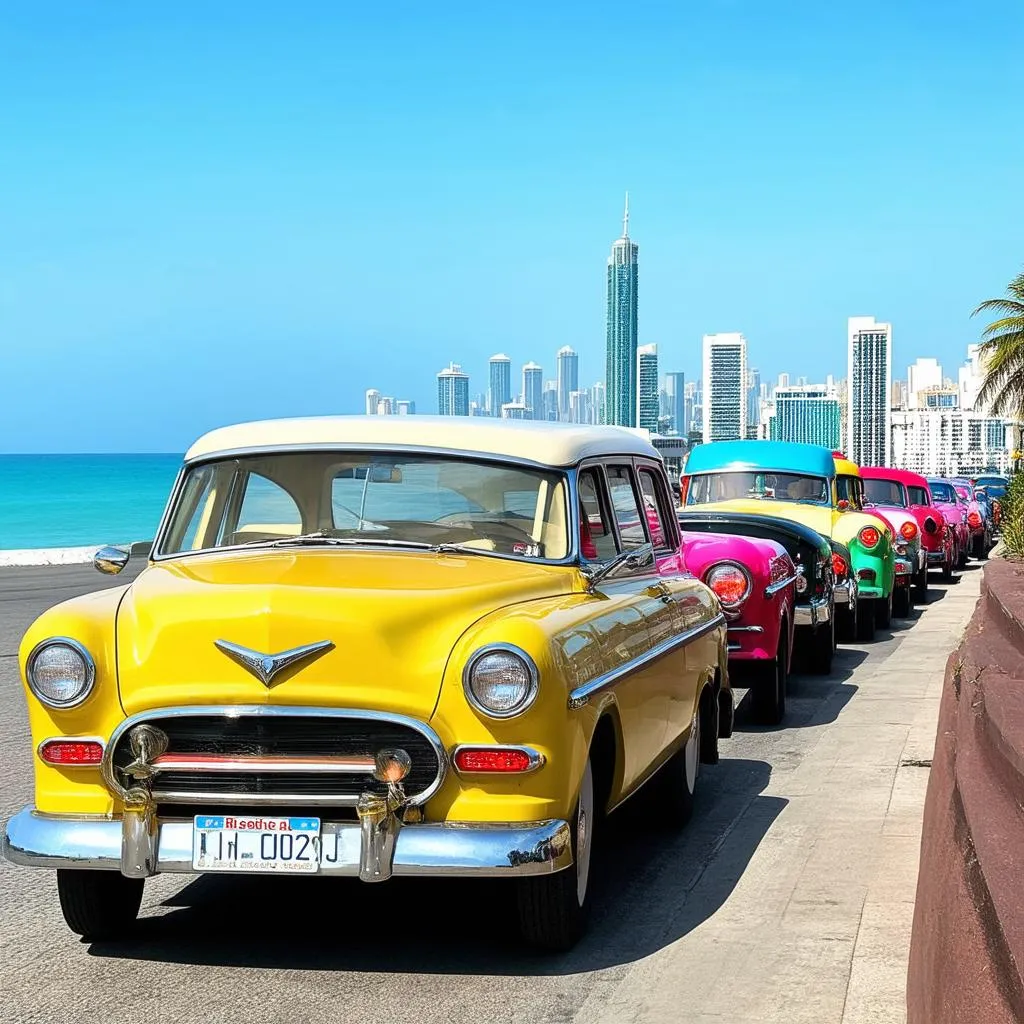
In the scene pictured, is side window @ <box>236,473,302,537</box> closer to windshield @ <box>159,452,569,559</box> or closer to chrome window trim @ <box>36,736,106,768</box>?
windshield @ <box>159,452,569,559</box>

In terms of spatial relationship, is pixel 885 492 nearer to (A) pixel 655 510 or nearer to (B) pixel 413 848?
(A) pixel 655 510

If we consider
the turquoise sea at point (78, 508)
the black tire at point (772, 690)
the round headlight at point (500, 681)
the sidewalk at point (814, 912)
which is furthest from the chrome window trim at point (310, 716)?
the turquoise sea at point (78, 508)

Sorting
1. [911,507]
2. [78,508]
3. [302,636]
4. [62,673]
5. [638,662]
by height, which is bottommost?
[78,508]

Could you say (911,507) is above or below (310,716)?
below

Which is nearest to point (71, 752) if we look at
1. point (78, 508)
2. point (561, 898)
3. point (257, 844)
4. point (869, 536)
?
point (257, 844)

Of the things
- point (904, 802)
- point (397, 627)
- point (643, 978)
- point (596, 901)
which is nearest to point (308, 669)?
point (397, 627)

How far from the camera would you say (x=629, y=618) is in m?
6.36

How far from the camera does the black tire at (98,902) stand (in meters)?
5.46

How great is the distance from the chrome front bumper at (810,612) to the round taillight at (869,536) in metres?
4.66

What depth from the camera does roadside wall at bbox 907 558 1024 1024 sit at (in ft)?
10.5

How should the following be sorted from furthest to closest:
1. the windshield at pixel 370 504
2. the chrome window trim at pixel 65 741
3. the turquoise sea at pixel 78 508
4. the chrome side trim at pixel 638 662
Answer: the turquoise sea at pixel 78 508, the windshield at pixel 370 504, the chrome side trim at pixel 638 662, the chrome window trim at pixel 65 741

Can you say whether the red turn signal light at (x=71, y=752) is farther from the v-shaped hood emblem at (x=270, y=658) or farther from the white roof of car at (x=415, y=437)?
the white roof of car at (x=415, y=437)

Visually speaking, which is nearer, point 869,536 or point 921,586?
point 869,536

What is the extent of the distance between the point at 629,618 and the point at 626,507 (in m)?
0.87
